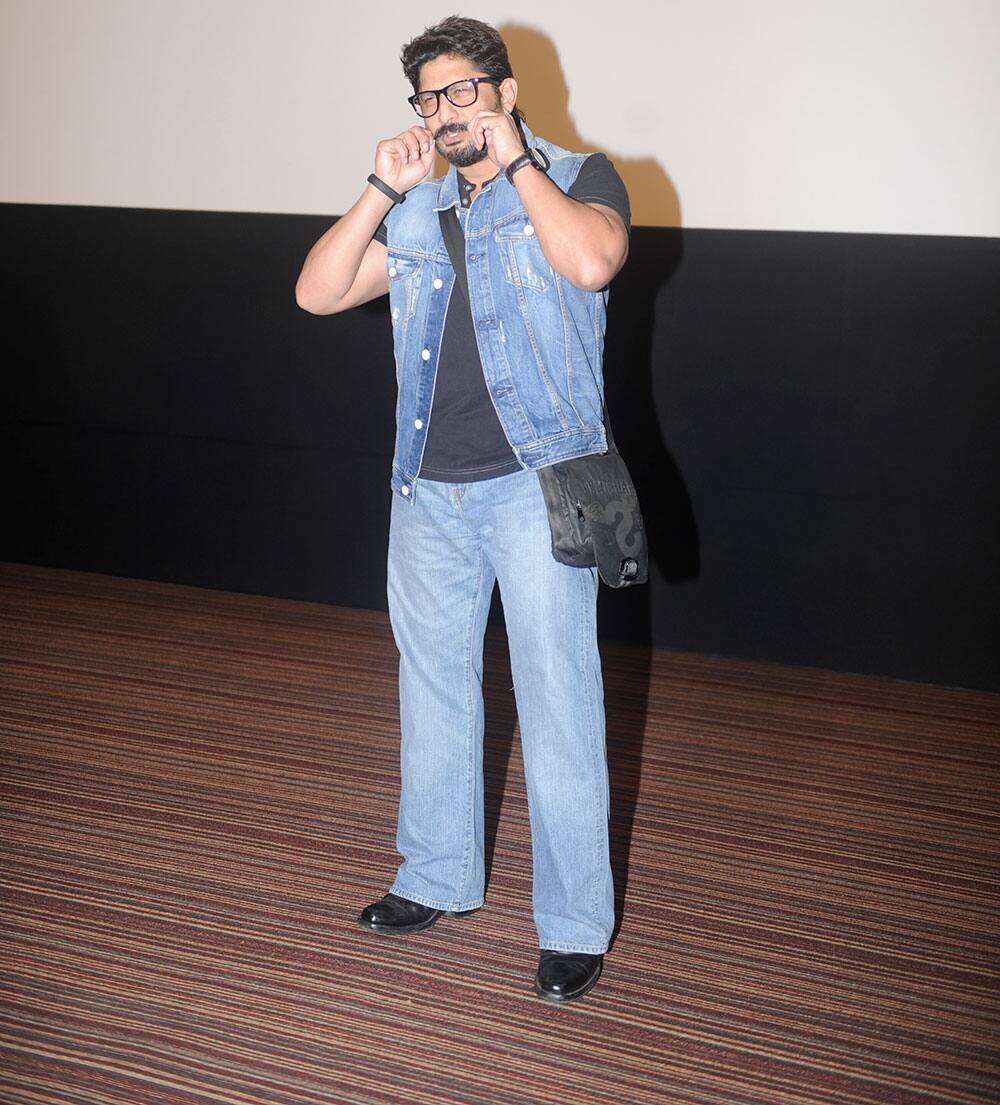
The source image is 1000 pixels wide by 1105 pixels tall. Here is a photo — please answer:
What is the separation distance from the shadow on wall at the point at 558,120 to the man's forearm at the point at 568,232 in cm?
203

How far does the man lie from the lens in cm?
195

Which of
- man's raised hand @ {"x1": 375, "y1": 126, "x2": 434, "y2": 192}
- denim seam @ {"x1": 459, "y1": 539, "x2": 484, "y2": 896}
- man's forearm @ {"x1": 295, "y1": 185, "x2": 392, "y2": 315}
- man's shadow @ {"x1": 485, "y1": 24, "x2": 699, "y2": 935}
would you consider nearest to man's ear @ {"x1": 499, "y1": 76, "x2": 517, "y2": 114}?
man's raised hand @ {"x1": 375, "y1": 126, "x2": 434, "y2": 192}

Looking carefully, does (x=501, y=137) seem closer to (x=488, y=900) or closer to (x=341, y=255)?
(x=341, y=255)

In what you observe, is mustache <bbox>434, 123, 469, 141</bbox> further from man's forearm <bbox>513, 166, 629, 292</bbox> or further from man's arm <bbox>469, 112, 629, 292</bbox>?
man's forearm <bbox>513, 166, 629, 292</bbox>

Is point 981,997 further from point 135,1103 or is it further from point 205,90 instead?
point 205,90

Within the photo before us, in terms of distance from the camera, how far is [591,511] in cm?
193

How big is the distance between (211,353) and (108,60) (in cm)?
111

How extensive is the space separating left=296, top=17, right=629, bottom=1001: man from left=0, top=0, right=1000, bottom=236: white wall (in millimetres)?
1824

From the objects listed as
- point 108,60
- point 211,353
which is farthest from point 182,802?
point 108,60

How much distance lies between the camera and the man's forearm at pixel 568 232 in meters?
1.84

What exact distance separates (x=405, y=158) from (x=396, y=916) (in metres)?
1.31

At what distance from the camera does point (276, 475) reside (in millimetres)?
4500

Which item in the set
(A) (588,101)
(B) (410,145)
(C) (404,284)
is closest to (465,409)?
(C) (404,284)

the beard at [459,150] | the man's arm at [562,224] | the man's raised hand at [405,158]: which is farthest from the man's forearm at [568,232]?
the man's raised hand at [405,158]
